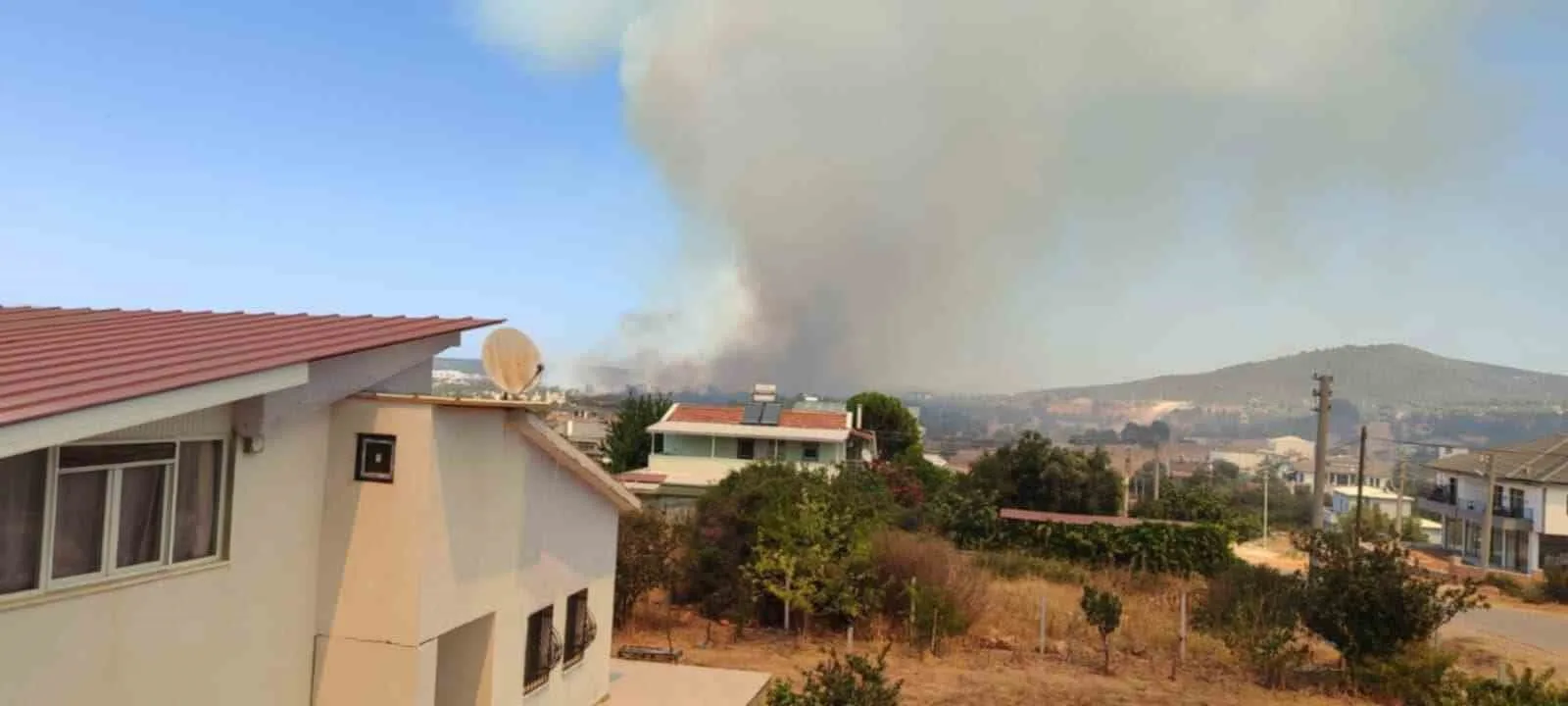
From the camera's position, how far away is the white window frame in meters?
5.20

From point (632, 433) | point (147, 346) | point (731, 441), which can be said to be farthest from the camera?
point (632, 433)

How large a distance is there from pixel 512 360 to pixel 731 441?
37.2 meters

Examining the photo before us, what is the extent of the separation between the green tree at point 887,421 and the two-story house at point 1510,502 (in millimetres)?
29972

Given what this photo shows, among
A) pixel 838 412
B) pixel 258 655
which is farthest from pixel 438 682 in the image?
pixel 838 412

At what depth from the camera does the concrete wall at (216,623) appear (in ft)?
16.8

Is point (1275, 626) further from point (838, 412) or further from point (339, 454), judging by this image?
point (838, 412)

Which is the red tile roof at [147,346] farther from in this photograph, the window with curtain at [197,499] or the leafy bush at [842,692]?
the leafy bush at [842,692]

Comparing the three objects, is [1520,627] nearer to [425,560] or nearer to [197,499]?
[425,560]

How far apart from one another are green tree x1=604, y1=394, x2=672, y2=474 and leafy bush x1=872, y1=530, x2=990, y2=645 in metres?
27.2

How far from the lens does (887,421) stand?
61.3 m

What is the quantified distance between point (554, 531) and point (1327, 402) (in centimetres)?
2811

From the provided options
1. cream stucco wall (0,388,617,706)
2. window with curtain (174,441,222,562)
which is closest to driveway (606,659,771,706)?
cream stucco wall (0,388,617,706)

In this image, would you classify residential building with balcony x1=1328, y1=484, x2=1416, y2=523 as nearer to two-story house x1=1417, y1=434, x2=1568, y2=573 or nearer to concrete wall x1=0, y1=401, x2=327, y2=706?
two-story house x1=1417, y1=434, x2=1568, y2=573

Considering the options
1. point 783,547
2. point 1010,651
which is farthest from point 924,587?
point 783,547
